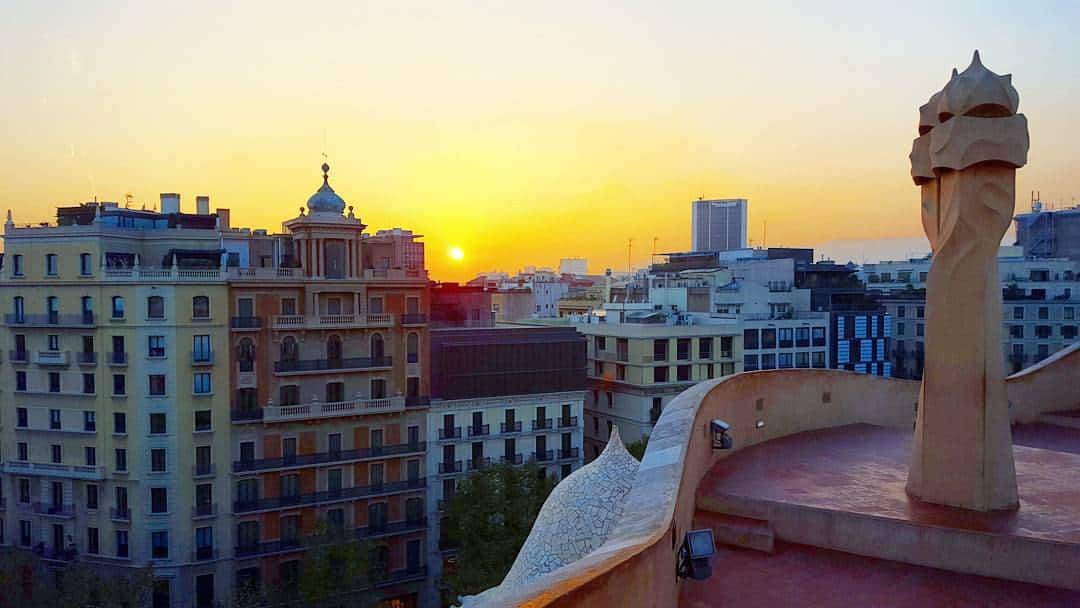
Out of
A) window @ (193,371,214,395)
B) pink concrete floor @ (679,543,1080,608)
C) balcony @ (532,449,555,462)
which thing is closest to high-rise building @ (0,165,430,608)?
window @ (193,371,214,395)

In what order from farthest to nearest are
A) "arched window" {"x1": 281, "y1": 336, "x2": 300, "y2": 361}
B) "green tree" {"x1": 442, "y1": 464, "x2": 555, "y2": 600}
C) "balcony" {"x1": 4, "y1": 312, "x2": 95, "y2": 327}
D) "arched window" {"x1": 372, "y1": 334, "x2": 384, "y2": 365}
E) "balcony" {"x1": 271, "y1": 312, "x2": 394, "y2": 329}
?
"arched window" {"x1": 372, "y1": 334, "x2": 384, "y2": 365} → "arched window" {"x1": 281, "y1": 336, "x2": 300, "y2": 361} → "balcony" {"x1": 271, "y1": 312, "x2": 394, "y2": 329} → "balcony" {"x1": 4, "y1": 312, "x2": 95, "y2": 327} → "green tree" {"x1": 442, "y1": 464, "x2": 555, "y2": 600}

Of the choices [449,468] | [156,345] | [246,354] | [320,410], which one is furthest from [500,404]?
[156,345]

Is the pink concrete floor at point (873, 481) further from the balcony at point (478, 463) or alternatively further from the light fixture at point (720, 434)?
the balcony at point (478, 463)

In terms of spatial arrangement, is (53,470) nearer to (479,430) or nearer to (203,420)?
(203,420)

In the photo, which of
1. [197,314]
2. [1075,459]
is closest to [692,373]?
[197,314]

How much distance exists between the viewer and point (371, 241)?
125 feet

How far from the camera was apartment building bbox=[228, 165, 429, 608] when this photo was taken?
31.3 m

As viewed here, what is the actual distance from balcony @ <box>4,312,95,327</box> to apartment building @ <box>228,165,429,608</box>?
17.3ft

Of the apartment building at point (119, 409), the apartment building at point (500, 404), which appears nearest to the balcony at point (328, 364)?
the apartment building at point (119, 409)

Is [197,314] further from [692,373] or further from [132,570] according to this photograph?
[692,373]

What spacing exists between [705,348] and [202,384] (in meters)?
24.0

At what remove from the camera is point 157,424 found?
30234 millimetres

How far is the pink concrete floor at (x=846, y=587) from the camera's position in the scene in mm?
7570

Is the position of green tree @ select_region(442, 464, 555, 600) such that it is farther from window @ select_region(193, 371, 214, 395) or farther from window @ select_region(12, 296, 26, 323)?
window @ select_region(12, 296, 26, 323)
